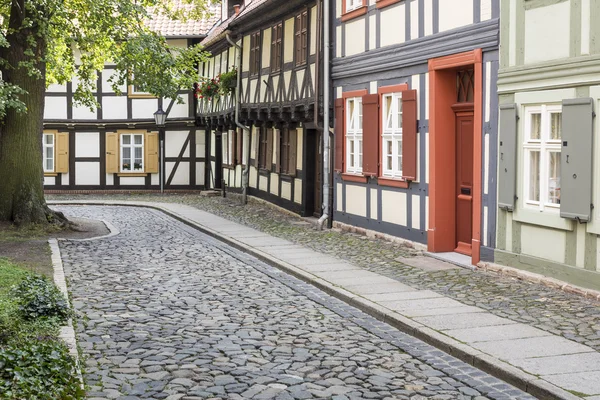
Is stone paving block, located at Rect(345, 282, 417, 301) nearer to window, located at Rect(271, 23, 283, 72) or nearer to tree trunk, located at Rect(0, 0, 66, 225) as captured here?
tree trunk, located at Rect(0, 0, 66, 225)

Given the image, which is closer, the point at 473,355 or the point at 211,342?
the point at 473,355

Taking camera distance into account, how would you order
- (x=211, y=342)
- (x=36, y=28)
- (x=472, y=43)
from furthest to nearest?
(x=36, y=28), (x=472, y=43), (x=211, y=342)

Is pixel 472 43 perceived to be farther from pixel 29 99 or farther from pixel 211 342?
pixel 29 99

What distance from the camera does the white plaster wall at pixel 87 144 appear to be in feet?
120

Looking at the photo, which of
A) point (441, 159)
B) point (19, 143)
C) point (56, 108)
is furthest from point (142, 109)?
point (441, 159)

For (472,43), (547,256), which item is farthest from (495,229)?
(472,43)

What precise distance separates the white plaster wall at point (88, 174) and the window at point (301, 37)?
16538 mm

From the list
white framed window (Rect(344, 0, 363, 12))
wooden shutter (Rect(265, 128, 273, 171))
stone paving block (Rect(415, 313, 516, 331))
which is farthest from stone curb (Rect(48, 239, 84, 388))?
wooden shutter (Rect(265, 128, 273, 171))

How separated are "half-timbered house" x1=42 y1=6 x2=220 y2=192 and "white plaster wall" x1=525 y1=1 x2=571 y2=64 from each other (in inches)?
1006

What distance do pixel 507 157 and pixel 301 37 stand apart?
34.4 ft

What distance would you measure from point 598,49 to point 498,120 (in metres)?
2.37

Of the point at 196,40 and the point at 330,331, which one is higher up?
the point at 196,40

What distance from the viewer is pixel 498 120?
1271 cm

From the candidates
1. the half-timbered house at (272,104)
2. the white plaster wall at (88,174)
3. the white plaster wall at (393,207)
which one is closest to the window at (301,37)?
the half-timbered house at (272,104)
